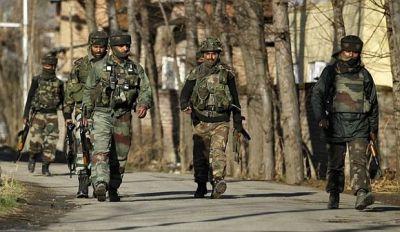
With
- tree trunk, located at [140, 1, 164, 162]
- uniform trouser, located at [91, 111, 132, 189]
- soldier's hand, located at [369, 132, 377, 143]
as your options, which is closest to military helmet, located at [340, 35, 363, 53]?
soldier's hand, located at [369, 132, 377, 143]

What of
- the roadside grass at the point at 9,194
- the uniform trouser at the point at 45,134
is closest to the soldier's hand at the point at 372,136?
the roadside grass at the point at 9,194

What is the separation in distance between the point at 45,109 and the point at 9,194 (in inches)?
308

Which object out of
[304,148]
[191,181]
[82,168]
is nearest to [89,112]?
[82,168]

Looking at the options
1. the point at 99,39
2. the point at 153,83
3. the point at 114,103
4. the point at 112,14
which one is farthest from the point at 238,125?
the point at 112,14

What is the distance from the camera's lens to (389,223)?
40.1 ft

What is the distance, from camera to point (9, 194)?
14445 millimetres

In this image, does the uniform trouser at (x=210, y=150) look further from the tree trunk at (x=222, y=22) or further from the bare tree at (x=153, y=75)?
the bare tree at (x=153, y=75)

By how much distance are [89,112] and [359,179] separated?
11.5ft

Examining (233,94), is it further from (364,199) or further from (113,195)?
(364,199)

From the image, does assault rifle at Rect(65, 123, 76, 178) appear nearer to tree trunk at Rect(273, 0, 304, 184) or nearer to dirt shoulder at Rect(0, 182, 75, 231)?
dirt shoulder at Rect(0, 182, 75, 231)

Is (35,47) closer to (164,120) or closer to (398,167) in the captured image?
(164,120)

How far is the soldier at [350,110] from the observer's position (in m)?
13.9

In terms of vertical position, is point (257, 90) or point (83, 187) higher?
point (257, 90)

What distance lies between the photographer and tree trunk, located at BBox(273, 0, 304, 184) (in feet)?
73.0
